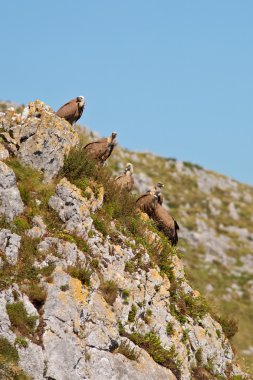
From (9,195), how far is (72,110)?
5901 mm

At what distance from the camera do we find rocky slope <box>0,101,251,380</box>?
15.5 m

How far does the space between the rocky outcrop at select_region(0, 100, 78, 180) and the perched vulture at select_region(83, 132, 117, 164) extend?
1544 millimetres

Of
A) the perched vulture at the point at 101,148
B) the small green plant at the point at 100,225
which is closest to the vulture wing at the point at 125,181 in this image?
the perched vulture at the point at 101,148

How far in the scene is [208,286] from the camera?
53.2m

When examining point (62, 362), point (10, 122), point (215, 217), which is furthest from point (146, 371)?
point (215, 217)

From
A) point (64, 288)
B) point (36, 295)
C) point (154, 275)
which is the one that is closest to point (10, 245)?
point (36, 295)

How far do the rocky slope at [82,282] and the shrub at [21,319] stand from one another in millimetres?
25

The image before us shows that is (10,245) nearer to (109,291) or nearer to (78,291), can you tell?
(78,291)

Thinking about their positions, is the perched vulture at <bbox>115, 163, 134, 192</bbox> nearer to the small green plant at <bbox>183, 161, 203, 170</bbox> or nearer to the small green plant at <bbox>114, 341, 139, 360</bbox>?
the small green plant at <bbox>114, 341, 139, 360</bbox>

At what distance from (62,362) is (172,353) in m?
4.56

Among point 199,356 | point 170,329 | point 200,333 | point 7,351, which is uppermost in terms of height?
point 200,333

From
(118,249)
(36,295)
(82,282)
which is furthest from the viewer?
(118,249)

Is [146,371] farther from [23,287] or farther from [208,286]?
[208,286]

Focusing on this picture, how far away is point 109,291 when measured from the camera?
59.2ft
